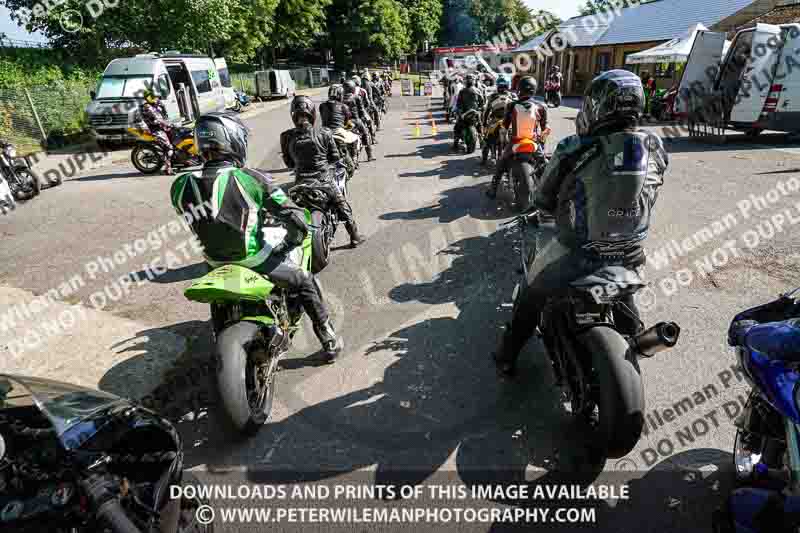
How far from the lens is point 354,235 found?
6316 mm

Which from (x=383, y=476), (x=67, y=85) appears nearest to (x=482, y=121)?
(x=383, y=476)

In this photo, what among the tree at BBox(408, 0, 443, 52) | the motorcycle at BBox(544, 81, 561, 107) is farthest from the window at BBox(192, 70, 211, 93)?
the tree at BBox(408, 0, 443, 52)

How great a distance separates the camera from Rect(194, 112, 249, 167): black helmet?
3.15m

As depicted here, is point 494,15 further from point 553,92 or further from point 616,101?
point 616,101

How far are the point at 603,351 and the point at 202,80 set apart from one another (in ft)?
64.9

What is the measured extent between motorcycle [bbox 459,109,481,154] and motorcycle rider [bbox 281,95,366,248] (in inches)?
249

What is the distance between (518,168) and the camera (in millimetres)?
6703

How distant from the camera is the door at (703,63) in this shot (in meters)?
14.0

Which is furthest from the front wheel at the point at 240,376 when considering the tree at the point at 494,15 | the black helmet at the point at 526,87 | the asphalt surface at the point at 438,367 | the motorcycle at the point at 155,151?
the tree at the point at 494,15

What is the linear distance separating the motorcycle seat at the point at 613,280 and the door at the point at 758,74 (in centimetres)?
1240

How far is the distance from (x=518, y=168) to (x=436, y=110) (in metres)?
17.9

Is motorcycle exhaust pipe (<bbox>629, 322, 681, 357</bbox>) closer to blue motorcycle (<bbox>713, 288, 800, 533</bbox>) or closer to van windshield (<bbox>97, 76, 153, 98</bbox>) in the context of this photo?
blue motorcycle (<bbox>713, 288, 800, 533</bbox>)

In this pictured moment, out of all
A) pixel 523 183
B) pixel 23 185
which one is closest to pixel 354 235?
pixel 523 183

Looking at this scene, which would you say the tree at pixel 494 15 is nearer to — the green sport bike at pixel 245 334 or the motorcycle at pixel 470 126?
the motorcycle at pixel 470 126
